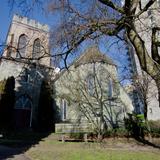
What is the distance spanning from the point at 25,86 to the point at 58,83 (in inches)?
175

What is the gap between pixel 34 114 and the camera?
27.5m

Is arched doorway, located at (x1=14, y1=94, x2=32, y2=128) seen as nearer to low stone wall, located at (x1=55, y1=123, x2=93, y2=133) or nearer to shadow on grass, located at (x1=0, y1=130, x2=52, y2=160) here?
low stone wall, located at (x1=55, y1=123, x2=93, y2=133)

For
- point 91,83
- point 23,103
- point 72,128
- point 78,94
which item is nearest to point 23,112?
point 23,103

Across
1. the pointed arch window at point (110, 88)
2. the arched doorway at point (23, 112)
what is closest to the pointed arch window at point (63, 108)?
the arched doorway at point (23, 112)

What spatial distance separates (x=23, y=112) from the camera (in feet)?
88.8

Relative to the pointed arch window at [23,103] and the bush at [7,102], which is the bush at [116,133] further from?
the pointed arch window at [23,103]

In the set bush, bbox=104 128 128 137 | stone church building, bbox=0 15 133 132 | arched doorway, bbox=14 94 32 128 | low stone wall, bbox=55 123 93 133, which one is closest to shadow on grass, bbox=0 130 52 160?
low stone wall, bbox=55 123 93 133

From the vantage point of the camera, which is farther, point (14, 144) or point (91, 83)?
point (91, 83)

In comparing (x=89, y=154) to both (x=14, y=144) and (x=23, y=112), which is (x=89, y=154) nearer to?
(x=14, y=144)

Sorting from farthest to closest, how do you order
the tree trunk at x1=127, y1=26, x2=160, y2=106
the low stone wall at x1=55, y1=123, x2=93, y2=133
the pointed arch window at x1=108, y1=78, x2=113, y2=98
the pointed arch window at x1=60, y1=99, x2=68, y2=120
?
1. the pointed arch window at x1=60, y1=99, x2=68, y2=120
2. the pointed arch window at x1=108, y1=78, x2=113, y2=98
3. the low stone wall at x1=55, y1=123, x2=93, y2=133
4. the tree trunk at x1=127, y1=26, x2=160, y2=106

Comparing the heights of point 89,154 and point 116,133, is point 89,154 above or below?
below

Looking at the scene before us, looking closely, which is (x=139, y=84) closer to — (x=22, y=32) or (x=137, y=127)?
(x=137, y=127)

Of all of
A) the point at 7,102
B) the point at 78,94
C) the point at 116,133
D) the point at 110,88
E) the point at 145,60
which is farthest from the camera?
the point at 110,88

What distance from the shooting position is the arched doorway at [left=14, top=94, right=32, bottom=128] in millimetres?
26609
